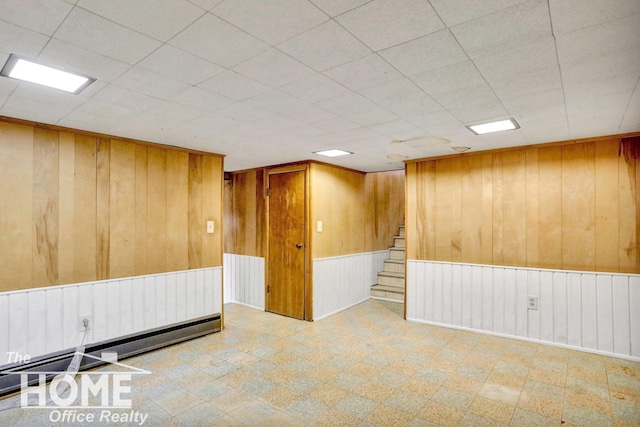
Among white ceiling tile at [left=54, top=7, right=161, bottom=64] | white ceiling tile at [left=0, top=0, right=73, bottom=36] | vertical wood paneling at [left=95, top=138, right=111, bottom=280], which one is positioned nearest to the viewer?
white ceiling tile at [left=0, top=0, right=73, bottom=36]

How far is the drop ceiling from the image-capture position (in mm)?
1437

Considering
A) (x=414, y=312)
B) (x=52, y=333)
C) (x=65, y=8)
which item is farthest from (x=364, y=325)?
(x=65, y=8)

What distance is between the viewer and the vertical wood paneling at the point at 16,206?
2861 millimetres

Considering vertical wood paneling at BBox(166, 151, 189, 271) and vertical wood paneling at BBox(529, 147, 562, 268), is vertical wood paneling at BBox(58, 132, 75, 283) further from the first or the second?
vertical wood paneling at BBox(529, 147, 562, 268)

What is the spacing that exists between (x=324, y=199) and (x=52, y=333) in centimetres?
360

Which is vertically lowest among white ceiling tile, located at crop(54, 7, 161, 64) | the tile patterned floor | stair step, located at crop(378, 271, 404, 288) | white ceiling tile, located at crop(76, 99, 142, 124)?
the tile patterned floor

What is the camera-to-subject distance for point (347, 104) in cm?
256

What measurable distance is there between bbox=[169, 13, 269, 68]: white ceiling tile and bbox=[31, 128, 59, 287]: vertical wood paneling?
7.58 feet

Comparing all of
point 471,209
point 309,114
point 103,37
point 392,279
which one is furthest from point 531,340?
point 103,37

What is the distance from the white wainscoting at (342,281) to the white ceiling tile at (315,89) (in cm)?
300

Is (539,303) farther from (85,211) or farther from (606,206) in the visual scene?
(85,211)

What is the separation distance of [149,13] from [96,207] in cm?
267

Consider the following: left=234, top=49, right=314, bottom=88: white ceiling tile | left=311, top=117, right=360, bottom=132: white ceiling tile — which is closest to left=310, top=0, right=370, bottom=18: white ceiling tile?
left=234, top=49, right=314, bottom=88: white ceiling tile

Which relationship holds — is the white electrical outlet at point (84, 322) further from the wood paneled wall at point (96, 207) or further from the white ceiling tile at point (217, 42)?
the white ceiling tile at point (217, 42)
